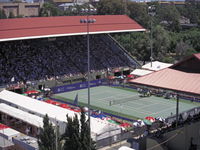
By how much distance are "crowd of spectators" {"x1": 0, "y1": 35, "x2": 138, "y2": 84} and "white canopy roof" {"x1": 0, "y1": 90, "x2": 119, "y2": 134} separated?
25.9 ft

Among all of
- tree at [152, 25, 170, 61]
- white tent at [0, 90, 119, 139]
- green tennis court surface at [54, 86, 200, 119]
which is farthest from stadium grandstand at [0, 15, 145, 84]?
white tent at [0, 90, 119, 139]

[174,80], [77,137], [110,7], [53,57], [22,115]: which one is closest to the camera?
[77,137]

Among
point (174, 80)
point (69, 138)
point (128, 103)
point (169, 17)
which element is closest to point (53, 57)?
point (128, 103)

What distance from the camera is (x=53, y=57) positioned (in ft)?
149

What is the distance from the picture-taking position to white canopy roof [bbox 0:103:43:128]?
79.1ft

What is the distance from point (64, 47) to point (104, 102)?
1539 cm

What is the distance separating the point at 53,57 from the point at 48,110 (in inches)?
783

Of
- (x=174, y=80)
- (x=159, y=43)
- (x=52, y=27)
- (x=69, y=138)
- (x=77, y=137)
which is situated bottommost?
(x=159, y=43)

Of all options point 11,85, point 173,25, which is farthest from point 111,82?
point 173,25

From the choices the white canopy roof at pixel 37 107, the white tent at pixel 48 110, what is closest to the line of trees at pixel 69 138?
the white tent at pixel 48 110

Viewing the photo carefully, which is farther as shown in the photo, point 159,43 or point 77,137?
point 159,43

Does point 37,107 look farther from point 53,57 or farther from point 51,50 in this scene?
point 51,50

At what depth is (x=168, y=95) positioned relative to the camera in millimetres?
37188

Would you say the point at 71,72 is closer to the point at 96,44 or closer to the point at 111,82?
the point at 111,82
